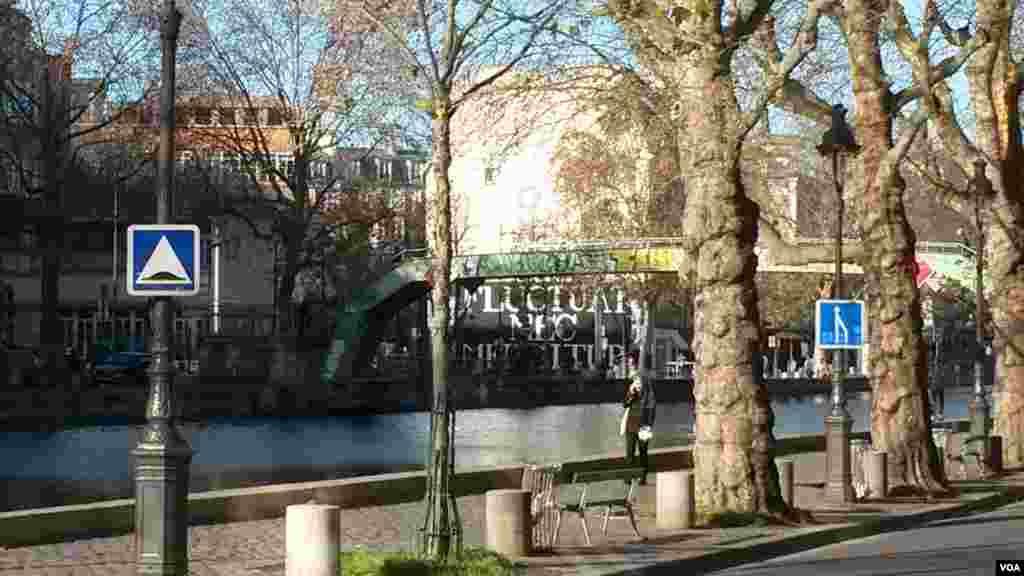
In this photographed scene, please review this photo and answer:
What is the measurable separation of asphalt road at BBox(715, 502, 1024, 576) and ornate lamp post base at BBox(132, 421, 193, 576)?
637 centimetres

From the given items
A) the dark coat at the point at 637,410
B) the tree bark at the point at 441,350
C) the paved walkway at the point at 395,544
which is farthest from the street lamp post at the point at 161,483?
the dark coat at the point at 637,410

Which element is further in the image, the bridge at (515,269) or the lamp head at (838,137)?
the bridge at (515,269)

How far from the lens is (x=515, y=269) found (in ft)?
300

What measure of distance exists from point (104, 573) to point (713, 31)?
880 cm

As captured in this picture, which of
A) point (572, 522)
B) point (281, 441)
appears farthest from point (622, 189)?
point (572, 522)

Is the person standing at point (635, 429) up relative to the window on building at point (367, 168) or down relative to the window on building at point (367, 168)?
down

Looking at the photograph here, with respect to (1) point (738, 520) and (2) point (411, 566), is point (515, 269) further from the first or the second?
(2) point (411, 566)

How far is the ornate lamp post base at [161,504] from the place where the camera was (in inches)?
564

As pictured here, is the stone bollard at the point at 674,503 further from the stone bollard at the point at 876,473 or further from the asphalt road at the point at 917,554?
the stone bollard at the point at 876,473

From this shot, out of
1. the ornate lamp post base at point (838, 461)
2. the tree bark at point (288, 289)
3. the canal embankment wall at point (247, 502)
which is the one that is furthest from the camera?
the tree bark at point (288, 289)

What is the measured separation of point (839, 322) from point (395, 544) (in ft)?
29.2

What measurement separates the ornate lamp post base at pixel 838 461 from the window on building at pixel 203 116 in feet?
143

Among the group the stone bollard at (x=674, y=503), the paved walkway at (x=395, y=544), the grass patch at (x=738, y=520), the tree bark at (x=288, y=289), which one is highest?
the tree bark at (x=288, y=289)

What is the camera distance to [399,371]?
8994 centimetres
